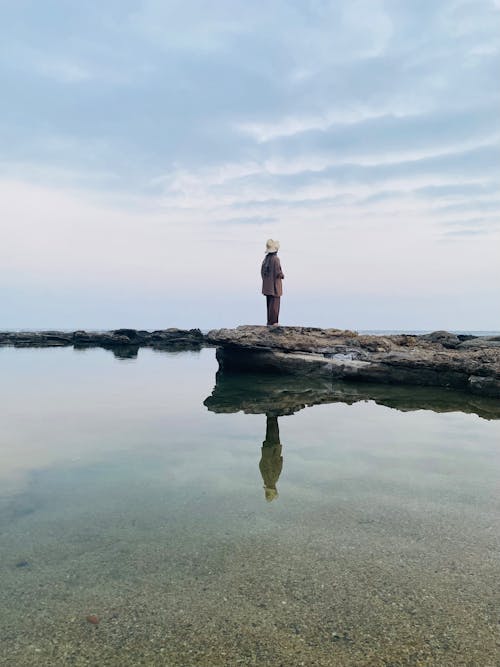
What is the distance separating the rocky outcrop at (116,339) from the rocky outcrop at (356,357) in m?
23.2

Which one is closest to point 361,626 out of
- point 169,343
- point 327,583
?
point 327,583

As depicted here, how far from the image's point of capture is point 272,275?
744 inches

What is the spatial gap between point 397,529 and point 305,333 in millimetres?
14825

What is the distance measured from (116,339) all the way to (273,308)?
25856 millimetres

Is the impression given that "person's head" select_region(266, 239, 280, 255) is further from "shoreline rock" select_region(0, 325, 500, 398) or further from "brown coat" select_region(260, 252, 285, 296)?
"shoreline rock" select_region(0, 325, 500, 398)

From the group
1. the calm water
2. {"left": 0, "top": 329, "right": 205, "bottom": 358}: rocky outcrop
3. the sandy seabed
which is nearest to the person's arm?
the calm water

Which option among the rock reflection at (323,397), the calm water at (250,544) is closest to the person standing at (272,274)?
the rock reflection at (323,397)

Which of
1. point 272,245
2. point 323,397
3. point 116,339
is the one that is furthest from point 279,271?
point 116,339

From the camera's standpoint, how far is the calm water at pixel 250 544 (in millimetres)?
2738

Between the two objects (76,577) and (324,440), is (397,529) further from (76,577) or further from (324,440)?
(324,440)

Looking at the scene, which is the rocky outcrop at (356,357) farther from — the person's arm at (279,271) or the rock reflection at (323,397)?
the person's arm at (279,271)

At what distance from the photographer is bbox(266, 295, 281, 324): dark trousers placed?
19344 millimetres

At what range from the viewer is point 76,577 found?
3.47 meters

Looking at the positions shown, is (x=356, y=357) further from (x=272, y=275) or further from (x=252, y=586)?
(x=252, y=586)
